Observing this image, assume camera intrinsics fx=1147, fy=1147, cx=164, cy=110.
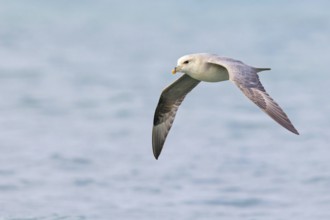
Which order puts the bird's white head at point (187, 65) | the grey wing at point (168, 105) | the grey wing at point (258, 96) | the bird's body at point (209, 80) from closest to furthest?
the grey wing at point (258, 96) < the bird's body at point (209, 80) < the bird's white head at point (187, 65) < the grey wing at point (168, 105)

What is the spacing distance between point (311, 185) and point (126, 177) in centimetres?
388

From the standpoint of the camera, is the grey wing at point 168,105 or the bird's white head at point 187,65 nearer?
the bird's white head at point 187,65

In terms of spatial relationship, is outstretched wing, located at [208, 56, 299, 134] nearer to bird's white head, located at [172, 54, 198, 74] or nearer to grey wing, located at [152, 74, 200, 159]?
bird's white head, located at [172, 54, 198, 74]

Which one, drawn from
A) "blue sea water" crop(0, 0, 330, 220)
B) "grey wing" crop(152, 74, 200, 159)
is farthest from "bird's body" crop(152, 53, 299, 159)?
"blue sea water" crop(0, 0, 330, 220)

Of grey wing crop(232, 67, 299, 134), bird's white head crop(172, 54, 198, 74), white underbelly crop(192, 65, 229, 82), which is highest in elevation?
bird's white head crop(172, 54, 198, 74)

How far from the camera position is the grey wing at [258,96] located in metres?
12.7

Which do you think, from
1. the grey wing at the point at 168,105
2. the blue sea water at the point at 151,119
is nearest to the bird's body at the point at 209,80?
the grey wing at the point at 168,105

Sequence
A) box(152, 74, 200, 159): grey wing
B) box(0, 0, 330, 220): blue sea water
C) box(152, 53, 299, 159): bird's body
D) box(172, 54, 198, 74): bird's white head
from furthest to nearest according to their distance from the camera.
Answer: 1. box(0, 0, 330, 220): blue sea water
2. box(152, 74, 200, 159): grey wing
3. box(172, 54, 198, 74): bird's white head
4. box(152, 53, 299, 159): bird's body

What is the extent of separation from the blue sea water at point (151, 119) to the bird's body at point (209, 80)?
5366 millimetres

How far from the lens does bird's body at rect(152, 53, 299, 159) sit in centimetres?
1286

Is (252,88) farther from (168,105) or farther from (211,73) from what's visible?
(168,105)

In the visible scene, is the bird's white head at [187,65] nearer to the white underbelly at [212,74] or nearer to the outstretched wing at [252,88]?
the white underbelly at [212,74]

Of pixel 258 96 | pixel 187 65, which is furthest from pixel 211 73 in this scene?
pixel 258 96

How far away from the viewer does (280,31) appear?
118 ft
